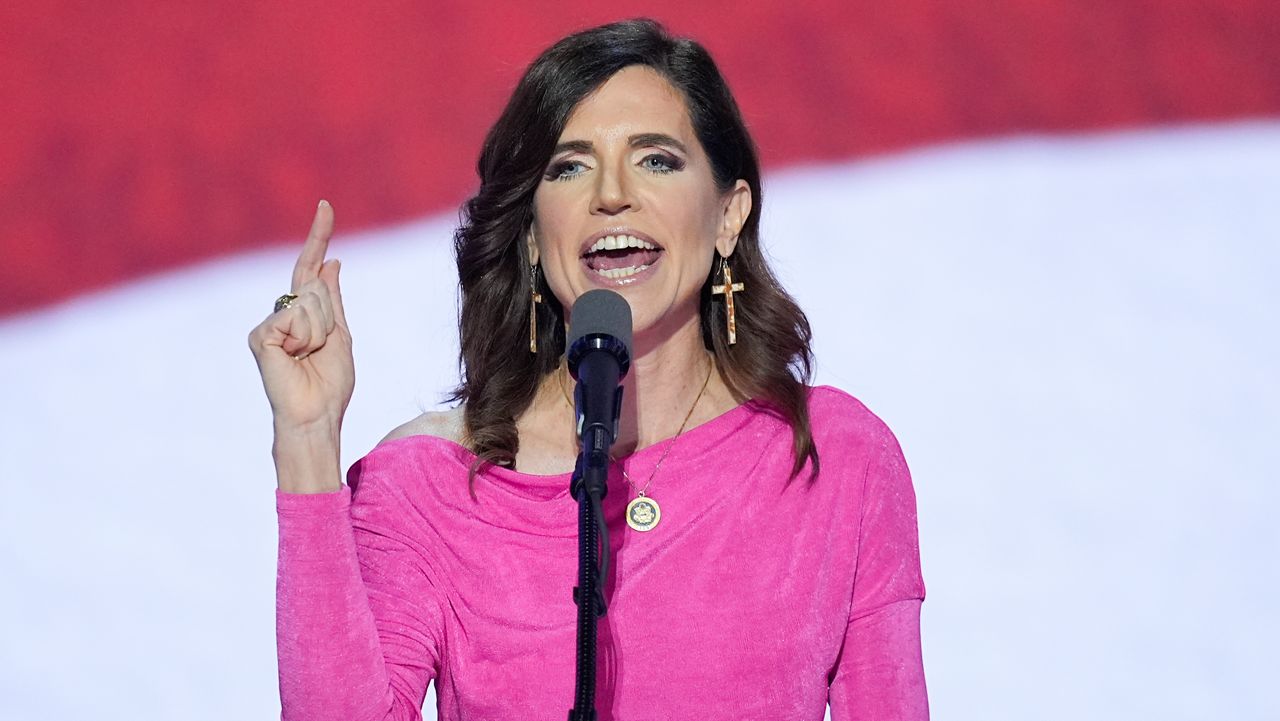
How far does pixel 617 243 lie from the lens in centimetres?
210

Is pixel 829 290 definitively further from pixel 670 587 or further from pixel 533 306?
pixel 670 587

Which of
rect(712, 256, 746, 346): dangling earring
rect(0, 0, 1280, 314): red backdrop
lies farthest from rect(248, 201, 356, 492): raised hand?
rect(0, 0, 1280, 314): red backdrop

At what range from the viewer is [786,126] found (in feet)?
10.2

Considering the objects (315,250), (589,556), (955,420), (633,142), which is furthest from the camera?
(955,420)

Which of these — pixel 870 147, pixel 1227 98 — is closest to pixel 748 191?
pixel 870 147

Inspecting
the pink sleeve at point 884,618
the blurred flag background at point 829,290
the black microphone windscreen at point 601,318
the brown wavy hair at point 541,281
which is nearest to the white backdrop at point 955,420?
the blurred flag background at point 829,290

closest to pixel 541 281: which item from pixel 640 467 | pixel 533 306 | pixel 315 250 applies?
pixel 533 306

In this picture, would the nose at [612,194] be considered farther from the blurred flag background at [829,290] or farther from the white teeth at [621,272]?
the blurred flag background at [829,290]

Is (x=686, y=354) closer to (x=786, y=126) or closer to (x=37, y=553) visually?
(x=786, y=126)

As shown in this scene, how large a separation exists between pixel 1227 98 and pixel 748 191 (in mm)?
1360

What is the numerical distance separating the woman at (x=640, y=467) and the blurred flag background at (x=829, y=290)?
0.60 m

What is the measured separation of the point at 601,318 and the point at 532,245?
2.58 ft

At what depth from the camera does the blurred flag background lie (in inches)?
107

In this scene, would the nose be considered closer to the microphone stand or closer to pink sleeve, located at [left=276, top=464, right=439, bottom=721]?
pink sleeve, located at [left=276, top=464, right=439, bottom=721]
